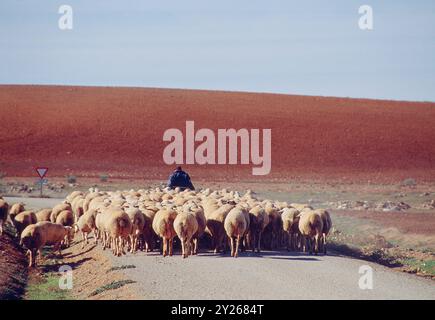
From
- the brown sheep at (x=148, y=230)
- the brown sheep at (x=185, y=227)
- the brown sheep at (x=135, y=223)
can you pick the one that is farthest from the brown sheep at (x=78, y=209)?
the brown sheep at (x=185, y=227)

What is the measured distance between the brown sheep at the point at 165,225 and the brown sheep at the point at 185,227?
1.14 ft

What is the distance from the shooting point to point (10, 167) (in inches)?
2589

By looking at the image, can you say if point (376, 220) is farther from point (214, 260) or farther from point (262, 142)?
point (262, 142)

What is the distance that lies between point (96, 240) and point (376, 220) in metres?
13.8

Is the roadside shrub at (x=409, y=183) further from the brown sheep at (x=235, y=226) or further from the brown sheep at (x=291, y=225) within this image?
the brown sheep at (x=235, y=226)

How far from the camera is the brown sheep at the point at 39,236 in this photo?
20016 mm

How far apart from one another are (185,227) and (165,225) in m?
0.73

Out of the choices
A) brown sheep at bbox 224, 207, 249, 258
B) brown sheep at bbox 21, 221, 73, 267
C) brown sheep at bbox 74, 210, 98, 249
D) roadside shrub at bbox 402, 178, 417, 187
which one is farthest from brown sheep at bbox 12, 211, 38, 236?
roadside shrub at bbox 402, 178, 417, 187

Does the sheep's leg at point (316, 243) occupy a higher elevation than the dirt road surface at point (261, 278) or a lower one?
higher

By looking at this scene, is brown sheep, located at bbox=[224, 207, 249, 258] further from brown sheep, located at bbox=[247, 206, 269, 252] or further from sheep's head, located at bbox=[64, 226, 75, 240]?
sheep's head, located at bbox=[64, 226, 75, 240]

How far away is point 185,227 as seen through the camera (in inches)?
701

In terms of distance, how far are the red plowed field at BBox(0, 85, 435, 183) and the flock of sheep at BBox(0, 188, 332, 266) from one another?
138 ft
